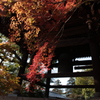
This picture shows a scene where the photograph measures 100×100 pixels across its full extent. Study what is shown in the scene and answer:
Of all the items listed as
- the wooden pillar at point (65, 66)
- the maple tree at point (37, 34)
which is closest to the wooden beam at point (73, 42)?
the maple tree at point (37, 34)

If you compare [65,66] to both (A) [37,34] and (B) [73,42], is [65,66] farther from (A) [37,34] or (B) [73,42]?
(A) [37,34]

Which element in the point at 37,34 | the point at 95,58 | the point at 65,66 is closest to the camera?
the point at 95,58

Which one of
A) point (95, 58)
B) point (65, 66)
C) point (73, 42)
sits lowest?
point (65, 66)

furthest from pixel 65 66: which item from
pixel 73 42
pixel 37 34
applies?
pixel 37 34

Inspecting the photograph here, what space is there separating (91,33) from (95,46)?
635 millimetres

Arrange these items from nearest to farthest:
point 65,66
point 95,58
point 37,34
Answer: point 95,58
point 37,34
point 65,66

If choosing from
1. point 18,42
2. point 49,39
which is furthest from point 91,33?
point 18,42

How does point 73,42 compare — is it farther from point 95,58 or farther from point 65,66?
point 95,58

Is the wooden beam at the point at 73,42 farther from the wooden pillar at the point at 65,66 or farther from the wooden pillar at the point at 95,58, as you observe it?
the wooden pillar at the point at 65,66

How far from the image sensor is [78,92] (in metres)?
20.9

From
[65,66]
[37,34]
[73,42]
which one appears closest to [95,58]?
[73,42]

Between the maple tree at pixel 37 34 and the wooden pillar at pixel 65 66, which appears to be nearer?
the maple tree at pixel 37 34

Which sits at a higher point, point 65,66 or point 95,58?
point 95,58

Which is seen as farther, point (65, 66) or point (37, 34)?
point (65, 66)
